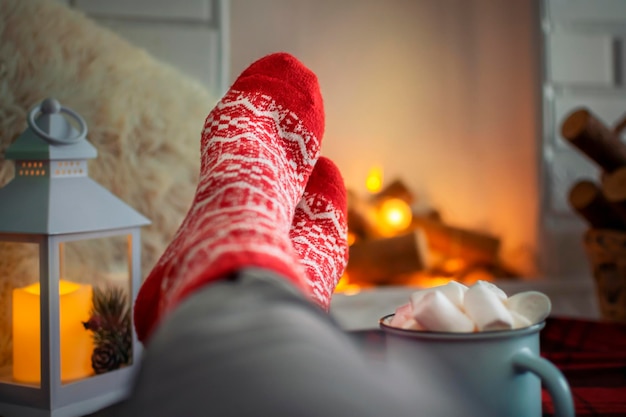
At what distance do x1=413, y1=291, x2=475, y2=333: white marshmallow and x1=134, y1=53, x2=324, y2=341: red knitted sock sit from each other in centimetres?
8

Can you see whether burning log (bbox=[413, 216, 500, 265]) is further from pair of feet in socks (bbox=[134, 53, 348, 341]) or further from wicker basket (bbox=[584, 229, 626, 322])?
pair of feet in socks (bbox=[134, 53, 348, 341])

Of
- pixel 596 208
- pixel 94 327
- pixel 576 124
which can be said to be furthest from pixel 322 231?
pixel 596 208

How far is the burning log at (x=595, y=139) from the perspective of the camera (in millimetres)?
1625

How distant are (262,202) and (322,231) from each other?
33cm

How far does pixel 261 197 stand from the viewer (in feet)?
1.53

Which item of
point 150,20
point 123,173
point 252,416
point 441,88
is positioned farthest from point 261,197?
point 441,88

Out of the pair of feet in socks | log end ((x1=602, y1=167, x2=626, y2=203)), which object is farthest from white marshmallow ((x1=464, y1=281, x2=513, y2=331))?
log end ((x1=602, y1=167, x2=626, y2=203))

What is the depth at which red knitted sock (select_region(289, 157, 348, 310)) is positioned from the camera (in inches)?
26.6

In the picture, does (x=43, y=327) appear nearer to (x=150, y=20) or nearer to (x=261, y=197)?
(x=261, y=197)

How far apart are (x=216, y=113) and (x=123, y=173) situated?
0.67m

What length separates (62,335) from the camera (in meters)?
0.74

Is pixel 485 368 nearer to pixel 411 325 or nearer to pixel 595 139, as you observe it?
pixel 411 325

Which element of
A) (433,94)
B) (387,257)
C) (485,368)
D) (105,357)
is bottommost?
(387,257)

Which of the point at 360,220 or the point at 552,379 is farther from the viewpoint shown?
the point at 360,220
